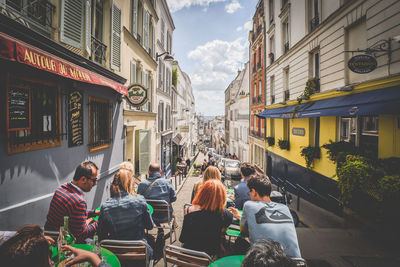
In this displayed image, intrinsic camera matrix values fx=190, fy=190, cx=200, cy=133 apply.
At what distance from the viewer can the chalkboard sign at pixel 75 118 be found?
4449 mm

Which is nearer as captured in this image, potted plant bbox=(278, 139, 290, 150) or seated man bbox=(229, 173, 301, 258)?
seated man bbox=(229, 173, 301, 258)

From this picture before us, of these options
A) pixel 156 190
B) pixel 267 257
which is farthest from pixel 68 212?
pixel 267 257

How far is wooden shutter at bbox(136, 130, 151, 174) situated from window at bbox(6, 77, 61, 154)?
4.86 meters

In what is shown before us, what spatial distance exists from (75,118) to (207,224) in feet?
13.3

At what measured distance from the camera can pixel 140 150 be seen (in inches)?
352

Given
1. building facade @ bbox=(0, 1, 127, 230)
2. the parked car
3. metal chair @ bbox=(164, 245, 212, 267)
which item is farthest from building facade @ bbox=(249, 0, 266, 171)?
metal chair @ bbox=(164, 245, 212, 267)

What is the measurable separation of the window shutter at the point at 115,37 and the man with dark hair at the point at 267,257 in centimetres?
688

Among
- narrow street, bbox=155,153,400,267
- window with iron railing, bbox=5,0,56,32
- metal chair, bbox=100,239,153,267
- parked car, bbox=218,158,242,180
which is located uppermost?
window with iron railing, bbox=5,0,56,32

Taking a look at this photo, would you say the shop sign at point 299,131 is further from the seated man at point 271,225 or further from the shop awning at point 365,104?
the seated man at point 271,225

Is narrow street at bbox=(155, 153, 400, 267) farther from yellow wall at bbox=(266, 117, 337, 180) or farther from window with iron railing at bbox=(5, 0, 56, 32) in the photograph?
window with iron railing at bbox=(5, 0, 56, 32)

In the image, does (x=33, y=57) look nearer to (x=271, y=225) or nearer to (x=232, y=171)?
(x=271, y=225)

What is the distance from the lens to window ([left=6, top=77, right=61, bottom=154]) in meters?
3.06

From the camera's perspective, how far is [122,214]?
8.68 feet

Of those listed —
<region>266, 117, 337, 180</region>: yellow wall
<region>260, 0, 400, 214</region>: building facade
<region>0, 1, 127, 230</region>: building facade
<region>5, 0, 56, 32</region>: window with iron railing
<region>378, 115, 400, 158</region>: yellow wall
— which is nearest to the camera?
<region>0, 1, 127, 230</region>: building facade
